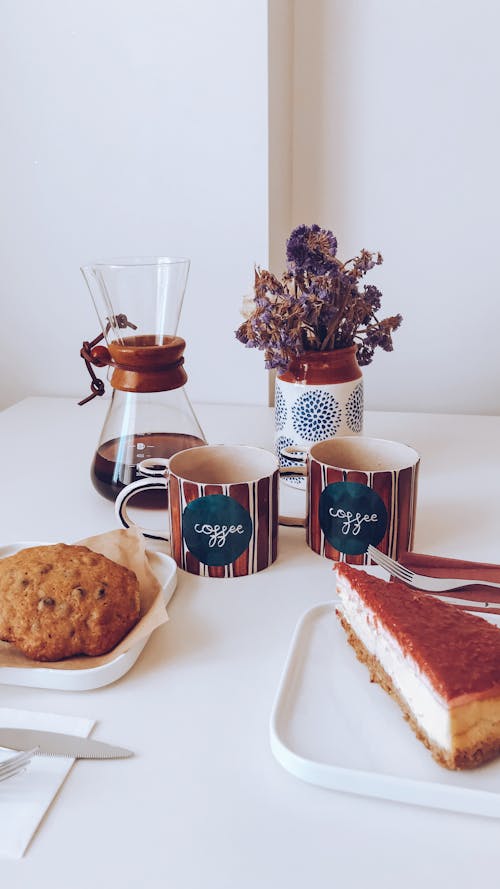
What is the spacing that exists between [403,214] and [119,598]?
102 centimetres

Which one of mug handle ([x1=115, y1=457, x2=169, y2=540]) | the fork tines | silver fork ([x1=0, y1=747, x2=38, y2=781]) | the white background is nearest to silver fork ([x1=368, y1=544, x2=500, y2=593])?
the fork tines

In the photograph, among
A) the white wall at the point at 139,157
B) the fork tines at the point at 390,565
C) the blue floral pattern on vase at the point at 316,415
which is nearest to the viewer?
the fork tines at the point at 390,565

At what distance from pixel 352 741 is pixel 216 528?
25 centimetres

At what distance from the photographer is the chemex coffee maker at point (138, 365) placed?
0.84 meters

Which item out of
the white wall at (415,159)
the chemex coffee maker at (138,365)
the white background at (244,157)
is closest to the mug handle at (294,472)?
the chemex coffee maker at (138,365)

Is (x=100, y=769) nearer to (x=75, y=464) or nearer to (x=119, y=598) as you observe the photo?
(x=119, y=598)

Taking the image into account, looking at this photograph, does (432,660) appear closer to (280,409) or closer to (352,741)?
(352,741)

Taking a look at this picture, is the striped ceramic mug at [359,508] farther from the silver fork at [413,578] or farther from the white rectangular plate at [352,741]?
the white rectangular plate at [352,741]

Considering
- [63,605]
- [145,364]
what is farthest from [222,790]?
[145,364]

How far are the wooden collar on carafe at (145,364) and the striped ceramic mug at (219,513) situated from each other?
12cm

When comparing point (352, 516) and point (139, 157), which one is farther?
point (139, 157)

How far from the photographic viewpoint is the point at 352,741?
492 mm

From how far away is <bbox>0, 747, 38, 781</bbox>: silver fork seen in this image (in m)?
0.46

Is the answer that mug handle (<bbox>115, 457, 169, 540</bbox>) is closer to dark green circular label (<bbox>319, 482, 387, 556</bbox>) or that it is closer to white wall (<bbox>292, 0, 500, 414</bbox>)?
dark green circular label (<bbox>319, 482, 387, 556</bbox>)
